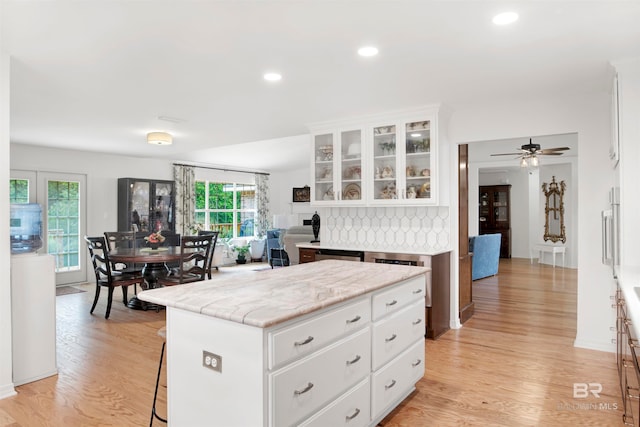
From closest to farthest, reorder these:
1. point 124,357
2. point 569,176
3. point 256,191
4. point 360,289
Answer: point 360,289 → point 124,357 → point 569,176 → point 256,191

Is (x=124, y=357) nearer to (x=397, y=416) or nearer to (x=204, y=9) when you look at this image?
(x=397, y=416)

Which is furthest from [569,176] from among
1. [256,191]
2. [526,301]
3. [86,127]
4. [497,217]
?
[86,127]

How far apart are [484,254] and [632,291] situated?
5.65 meters

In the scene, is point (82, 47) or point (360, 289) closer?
point (360, 289)

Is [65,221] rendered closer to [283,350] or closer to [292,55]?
[292,55]

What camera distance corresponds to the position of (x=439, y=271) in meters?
4.21

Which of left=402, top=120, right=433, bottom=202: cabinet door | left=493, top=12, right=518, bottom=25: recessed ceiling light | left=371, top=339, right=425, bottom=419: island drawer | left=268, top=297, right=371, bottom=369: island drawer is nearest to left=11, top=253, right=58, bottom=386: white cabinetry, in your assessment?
left=268, top=297, right=371, bottom=369: island drawer

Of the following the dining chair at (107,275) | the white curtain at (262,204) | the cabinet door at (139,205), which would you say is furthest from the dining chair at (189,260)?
the white curtain at (262,204)

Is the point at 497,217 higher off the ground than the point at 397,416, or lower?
higher

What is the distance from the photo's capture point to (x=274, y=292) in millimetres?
2096

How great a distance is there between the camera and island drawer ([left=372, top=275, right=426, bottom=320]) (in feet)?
7.76

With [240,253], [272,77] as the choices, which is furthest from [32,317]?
[240,253]

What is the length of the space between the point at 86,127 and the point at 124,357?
3111 mm

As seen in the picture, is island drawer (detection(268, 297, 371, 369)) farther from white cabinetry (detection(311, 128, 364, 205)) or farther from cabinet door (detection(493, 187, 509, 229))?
cabinet door (detection(493, 187, 509, 229))
